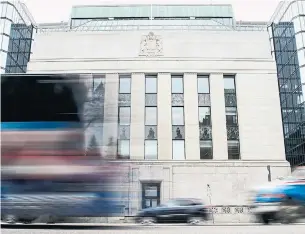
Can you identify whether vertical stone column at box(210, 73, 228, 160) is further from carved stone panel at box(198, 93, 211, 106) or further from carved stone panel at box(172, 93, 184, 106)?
carved stone panel at box(172, 93, 184, 106)

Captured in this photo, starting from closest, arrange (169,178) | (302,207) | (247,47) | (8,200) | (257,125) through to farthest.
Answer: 1. (8,200)
2. (302,207)
3. (169,178)
4. (257,125)
5. (247,47)

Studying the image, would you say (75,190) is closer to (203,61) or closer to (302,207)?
(302,207)

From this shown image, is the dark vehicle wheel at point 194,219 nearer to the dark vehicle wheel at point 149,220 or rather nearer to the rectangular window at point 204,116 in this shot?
the dark vehicle wheel at point 149,220

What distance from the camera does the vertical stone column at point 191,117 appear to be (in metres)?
31.9

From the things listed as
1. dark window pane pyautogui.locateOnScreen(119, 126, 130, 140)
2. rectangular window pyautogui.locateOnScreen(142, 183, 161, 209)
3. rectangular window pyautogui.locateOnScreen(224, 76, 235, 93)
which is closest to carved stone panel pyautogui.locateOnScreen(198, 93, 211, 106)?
rectangular window pyautogui.locateOnScreen(224, 76, 235, 93)

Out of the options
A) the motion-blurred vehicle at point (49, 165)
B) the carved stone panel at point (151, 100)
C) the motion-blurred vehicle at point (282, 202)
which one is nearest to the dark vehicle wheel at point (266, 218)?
the motion-blurred vehicle at point (282, 202)

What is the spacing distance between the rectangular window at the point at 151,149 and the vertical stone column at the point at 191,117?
289cm

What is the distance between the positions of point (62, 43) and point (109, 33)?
514cm

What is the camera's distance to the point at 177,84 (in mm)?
34656

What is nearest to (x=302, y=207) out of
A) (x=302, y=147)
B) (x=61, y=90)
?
(x=61, y=90)

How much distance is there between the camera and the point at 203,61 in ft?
115

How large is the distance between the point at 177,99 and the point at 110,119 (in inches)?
1014

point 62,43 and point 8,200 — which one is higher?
point 62,43

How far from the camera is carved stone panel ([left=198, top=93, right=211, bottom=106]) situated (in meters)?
33.7
